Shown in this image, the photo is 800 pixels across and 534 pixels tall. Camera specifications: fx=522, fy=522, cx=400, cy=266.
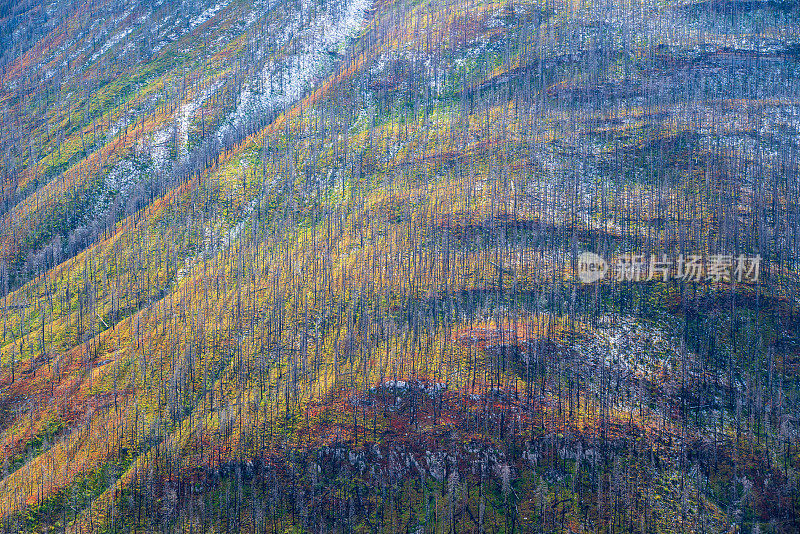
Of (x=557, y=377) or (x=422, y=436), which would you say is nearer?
(x=422, y=436)

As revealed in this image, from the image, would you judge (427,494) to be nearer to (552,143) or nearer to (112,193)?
(552,143)

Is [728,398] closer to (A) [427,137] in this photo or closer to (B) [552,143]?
(B) [552,143]

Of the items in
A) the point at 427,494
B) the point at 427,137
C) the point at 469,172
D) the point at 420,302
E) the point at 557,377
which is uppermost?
the point at 427,137

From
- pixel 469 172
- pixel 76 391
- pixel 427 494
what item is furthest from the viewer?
pixel 469 172

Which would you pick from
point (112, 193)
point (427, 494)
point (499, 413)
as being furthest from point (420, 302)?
point (112, 193)

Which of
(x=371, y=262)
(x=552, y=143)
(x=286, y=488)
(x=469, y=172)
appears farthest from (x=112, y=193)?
(x=552, y=143)

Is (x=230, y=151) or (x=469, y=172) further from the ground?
(x=230, y=151)

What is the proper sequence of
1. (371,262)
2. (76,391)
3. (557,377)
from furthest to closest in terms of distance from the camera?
(371,262) < (76,391) < (557,377)
